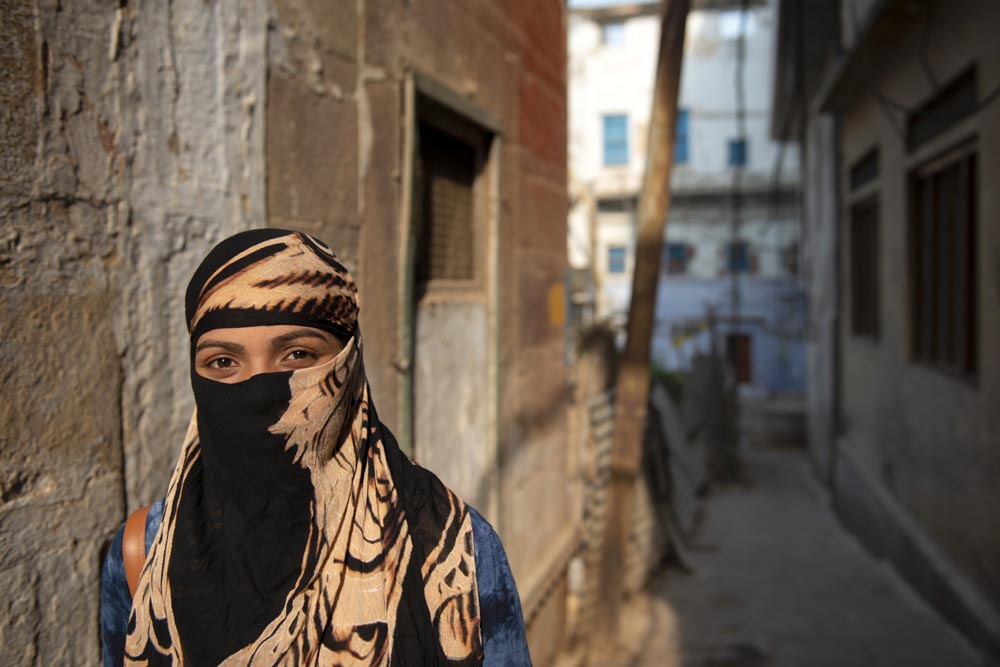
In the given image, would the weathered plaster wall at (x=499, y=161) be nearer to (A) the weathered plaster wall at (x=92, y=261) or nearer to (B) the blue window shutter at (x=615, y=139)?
(A) the weathered plaster wall at (x=92, y=261)

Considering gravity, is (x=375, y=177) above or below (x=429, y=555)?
above

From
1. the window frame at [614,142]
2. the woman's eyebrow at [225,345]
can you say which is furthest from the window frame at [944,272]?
the window frame at [614,142]

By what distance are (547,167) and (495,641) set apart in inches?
123

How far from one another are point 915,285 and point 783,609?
9.80 ft

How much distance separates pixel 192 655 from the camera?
125 centimetres

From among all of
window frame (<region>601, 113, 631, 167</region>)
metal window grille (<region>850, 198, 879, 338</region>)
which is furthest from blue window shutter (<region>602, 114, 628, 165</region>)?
metal window grille (<region>850, 198, 879, 338</region>)

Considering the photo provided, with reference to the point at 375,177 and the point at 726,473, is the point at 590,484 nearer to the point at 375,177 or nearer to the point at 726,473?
the point at 375,177

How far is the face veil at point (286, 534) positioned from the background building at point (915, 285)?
414 cm

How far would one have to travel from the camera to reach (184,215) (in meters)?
1.76

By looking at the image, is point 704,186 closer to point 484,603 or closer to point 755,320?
point 755,320

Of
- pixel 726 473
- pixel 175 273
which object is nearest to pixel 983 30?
pixel 175 273

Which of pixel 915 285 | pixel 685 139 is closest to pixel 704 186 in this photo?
pixel 685 139

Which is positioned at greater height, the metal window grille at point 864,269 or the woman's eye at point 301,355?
the metal window grille at point 864,269

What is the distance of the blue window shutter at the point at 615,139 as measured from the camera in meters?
22.6
